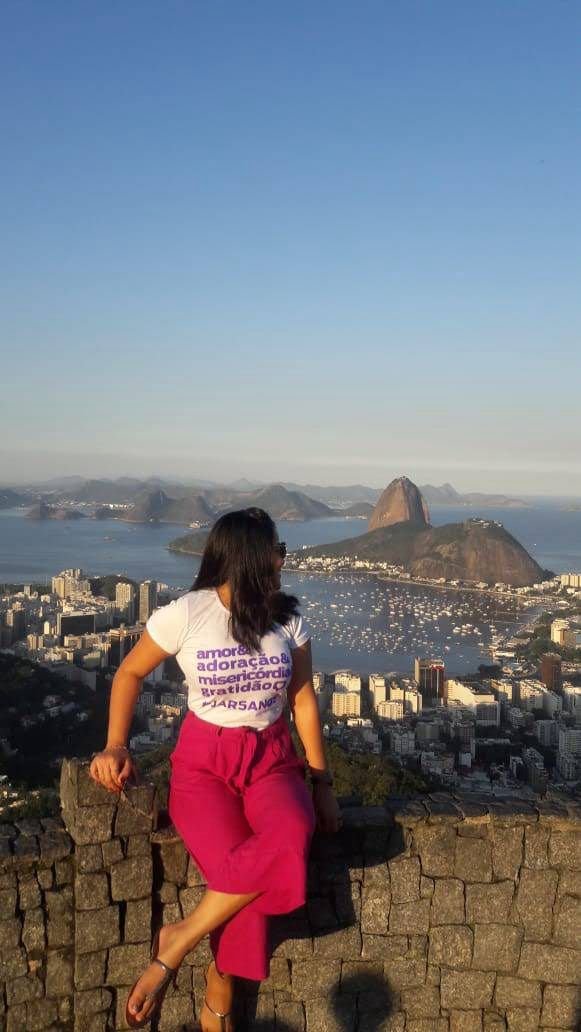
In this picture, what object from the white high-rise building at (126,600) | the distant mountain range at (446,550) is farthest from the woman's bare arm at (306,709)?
the distant mountain range at (446,550)

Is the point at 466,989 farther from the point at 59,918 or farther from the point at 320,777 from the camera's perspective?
the point at 59,918

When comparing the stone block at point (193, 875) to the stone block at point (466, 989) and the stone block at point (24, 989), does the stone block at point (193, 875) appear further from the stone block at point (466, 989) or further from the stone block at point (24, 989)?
the stone block at point (466, 989)

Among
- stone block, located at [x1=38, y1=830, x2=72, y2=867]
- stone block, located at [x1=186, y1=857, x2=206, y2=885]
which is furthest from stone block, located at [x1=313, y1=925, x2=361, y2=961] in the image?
stone block, located at [x1=38, y1=830, x2=72, y2=867]

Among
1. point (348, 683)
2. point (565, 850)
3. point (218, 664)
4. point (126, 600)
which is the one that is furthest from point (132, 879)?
point (126, 600)

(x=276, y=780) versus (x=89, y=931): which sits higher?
(x=276, y=780)

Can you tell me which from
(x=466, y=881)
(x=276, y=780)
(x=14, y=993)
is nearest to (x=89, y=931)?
(x=14, y=993)

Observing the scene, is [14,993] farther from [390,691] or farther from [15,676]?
[390,691]

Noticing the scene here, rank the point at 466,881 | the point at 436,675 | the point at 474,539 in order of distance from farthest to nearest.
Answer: the point at 474,539 < the point at 436,675 < the point at 466,881
